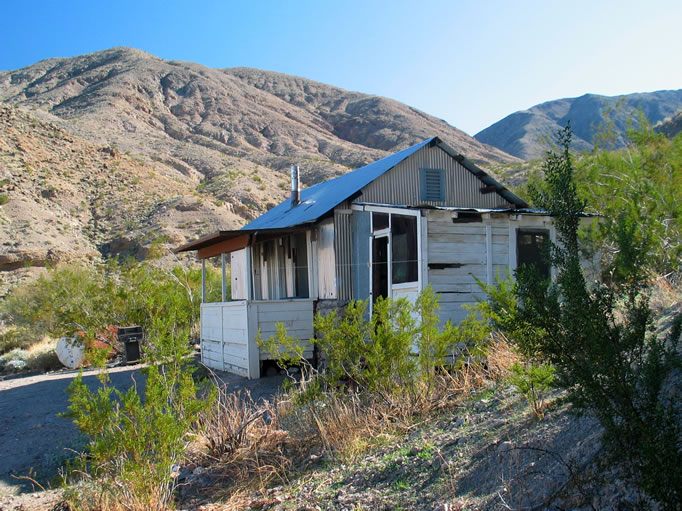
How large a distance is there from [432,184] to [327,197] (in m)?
2.43

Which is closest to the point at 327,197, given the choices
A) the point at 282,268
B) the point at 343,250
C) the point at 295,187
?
the point at 343,250

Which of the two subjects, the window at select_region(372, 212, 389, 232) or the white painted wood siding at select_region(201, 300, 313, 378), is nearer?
the window at select_region(372, 212, 389, 232)

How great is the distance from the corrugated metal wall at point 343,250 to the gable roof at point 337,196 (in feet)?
0.98

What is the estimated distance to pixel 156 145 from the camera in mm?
56281

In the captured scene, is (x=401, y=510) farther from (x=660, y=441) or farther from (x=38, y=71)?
(x=38, y=71)

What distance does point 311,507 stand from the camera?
4598 mm

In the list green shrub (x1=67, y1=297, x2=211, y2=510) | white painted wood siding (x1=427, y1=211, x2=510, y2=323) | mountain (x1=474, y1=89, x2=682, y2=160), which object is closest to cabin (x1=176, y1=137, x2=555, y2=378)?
white painted wood siding (x1=427, y1=211, x2=510, y2=323)

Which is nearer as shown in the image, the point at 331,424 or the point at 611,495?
the point at 611,495

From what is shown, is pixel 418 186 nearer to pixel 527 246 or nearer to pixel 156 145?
pixel 527 246

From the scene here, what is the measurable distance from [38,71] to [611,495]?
93.0 metres

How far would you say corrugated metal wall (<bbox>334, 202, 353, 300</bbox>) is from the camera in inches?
482

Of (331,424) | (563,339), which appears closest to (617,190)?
(331,424)

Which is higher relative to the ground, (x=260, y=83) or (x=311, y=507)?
(x=260, y=83)

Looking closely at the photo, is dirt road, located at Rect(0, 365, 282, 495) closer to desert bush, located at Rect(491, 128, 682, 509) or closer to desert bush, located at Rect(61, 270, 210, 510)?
desert bush, located at Rect(61, 270, 210, 510)
